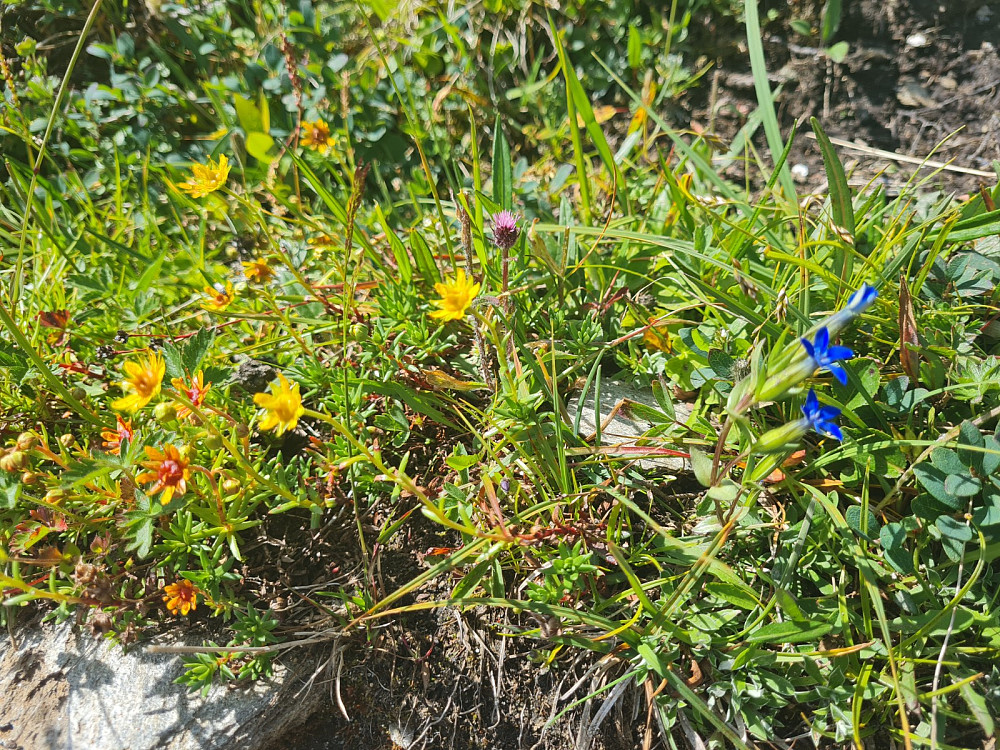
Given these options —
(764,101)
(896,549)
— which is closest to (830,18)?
(764,101)

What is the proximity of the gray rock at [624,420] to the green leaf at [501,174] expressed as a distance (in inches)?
23.4

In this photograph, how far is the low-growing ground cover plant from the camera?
142 cm

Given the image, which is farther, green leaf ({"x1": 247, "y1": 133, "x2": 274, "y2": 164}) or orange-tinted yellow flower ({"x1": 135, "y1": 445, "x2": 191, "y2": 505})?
green leaf ({"x1": 247, "y1": 133, "x2": 274, "y2": 164})

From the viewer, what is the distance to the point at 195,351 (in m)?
1.73

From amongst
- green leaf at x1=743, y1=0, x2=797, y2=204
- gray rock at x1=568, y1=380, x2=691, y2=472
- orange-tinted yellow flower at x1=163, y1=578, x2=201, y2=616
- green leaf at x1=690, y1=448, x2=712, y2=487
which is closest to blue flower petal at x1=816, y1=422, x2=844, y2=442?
green leaf at x1=690, y1=448, x2=712, y2=487

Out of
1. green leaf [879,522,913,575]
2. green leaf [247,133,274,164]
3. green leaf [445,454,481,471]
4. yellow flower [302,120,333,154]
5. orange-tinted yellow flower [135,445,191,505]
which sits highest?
yellow flower [302,120,333,154]

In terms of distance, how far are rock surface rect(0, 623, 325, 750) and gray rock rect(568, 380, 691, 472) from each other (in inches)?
36.0

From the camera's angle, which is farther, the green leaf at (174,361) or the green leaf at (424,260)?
the green leaf at (424,260)

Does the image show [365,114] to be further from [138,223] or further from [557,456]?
[557,456]

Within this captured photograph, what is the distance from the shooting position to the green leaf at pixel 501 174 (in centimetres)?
191

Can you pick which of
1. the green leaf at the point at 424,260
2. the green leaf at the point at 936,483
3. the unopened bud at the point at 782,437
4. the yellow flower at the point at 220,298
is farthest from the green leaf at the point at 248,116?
the green leaf at the point at 936,483

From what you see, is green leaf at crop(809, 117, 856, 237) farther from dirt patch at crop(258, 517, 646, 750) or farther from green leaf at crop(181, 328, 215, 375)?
green leaf at crop(181, 328, 215, 375)

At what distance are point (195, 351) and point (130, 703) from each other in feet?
2.77

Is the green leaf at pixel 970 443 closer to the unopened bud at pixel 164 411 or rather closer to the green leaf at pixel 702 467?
the green leaf at pixel 702 467
